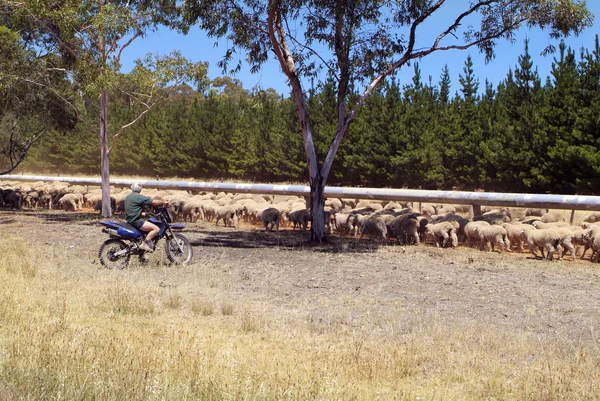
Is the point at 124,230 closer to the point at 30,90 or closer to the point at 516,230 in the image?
the point at 516,230

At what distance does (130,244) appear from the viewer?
13.2m

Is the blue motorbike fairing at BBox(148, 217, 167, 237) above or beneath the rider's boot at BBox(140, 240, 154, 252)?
above

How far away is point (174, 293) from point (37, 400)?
15.9 feet

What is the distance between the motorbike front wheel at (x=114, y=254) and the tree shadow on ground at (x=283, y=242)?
427 centimetres

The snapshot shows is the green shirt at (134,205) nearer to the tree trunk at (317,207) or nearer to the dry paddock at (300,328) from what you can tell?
the dry paddock at (300,328)

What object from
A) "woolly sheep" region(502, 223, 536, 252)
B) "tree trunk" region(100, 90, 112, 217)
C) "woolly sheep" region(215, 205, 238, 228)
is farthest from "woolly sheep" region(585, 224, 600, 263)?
"tree trunk" region(100, 90, 112, 217)

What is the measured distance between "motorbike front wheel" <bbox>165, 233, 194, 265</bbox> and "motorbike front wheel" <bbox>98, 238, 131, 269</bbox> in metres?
0.77

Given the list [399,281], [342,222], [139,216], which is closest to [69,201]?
[342,222]

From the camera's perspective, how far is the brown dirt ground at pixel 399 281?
929 cm

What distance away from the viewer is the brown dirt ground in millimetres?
9289

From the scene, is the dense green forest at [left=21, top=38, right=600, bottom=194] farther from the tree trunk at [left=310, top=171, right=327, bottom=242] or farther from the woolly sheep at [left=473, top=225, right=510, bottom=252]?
the woolly sheep at [left=473, top=225, right=510, bottom=252]

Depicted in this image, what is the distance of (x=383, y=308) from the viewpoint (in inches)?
384

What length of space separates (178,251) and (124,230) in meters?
1.11

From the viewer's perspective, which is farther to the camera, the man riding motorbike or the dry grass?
the man riding motorbike
